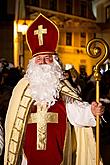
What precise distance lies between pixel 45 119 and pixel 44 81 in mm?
396

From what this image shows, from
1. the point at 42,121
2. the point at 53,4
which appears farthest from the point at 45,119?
the point at 53,4

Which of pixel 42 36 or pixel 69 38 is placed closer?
pixel 42 36

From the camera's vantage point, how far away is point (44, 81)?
4.58 meters

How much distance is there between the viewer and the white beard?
4.49 m

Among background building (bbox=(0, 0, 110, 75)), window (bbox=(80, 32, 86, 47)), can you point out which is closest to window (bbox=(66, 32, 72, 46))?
background building (bbox=(0, 0, 110, 75))

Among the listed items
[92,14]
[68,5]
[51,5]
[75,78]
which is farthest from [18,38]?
[92,14]

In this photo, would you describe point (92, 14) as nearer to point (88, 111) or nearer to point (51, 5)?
point (51, 5)

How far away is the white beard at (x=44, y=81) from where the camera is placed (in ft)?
14.7

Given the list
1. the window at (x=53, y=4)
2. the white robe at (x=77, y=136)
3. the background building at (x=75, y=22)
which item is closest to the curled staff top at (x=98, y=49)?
the white robe at (x=77, y=136)

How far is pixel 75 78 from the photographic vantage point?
10.8 metres

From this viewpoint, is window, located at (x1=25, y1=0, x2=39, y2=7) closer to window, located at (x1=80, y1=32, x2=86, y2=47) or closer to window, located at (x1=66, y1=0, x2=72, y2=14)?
window, located at (x1=66, y1=0, x2=72, y2=14)

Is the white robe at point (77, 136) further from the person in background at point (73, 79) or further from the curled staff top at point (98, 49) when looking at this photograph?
the person in background at point (73, 79)

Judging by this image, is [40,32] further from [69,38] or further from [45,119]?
[69,38]

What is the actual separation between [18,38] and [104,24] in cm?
1948
